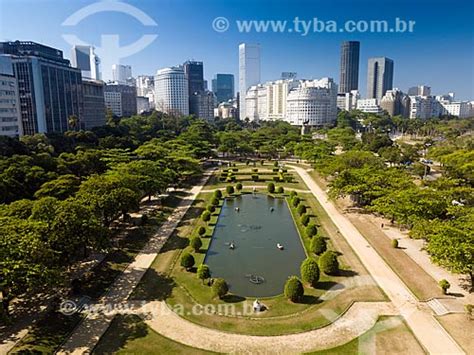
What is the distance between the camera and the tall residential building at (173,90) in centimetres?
17488

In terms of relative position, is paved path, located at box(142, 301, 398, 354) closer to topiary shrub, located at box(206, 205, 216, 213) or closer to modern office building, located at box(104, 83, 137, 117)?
topiary shrub, located at box(206, 205, 216, 213)

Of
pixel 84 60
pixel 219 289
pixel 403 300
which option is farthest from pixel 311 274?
pixel 84 60

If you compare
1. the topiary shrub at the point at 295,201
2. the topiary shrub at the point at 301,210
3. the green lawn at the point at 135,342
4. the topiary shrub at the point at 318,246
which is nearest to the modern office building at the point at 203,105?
the topiary shrub at the point at 295,201

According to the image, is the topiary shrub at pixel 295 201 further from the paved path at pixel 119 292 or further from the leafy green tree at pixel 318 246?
the leafy green tree at pixel 318 246

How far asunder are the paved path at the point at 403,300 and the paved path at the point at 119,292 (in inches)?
588

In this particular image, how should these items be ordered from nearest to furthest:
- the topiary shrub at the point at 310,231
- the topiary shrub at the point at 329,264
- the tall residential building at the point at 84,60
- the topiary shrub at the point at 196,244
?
→ the topiary shrub at the point at 329,264, the topiary shrub at the point at 196,244, the topiary shrub at the point at 310,231, the tall residential building at the point at 84,60

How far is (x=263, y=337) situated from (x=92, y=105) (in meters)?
83.2

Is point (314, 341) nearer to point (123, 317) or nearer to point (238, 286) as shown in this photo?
point (238, 286)

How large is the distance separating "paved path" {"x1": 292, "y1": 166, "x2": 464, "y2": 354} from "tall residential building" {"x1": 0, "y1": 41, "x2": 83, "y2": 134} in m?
59.1

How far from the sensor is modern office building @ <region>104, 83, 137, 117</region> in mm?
154250

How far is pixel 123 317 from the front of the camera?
17812 mm

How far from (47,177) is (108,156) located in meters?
14.6

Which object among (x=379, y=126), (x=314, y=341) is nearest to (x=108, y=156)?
(x=314, y=341)

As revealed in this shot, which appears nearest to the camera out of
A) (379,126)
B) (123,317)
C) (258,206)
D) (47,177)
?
(123,317)
